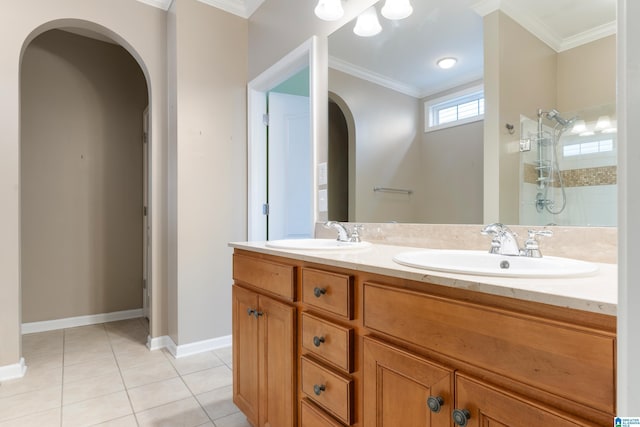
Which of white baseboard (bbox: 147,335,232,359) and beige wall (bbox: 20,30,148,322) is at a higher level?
beige wall (bbox: 20,30,148,322)

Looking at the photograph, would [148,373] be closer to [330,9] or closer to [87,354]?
[87,354]

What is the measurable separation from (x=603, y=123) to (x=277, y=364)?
1310 millimetres

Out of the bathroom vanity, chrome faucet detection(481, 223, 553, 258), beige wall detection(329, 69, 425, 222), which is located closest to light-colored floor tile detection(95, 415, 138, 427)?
the bathroom vanity

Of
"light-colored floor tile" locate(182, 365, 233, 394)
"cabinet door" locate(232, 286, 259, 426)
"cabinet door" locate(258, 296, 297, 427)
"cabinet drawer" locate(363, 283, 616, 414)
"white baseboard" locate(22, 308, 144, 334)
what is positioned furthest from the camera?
"white baseboard" locate(22, 308, 144, 334)

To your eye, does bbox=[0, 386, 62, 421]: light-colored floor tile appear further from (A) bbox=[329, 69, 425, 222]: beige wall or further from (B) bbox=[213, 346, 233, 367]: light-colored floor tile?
(A) bbox=[329, 69, 425, 222]: beige wall

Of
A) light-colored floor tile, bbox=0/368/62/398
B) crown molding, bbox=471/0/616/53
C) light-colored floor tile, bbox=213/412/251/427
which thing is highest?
crown molding, bbox=471/0/616/53

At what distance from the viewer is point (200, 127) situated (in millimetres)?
2469

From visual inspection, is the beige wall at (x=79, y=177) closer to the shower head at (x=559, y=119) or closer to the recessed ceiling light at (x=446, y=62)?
the recessed ceiling light at (x=446, y=62)

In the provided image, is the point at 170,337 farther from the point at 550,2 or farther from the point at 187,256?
the point at 550,2

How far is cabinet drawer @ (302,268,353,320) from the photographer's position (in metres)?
0.97

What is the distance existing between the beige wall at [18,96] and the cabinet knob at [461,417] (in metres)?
2.35

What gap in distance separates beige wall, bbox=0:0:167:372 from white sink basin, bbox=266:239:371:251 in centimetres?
137

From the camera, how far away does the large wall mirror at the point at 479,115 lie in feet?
3.32

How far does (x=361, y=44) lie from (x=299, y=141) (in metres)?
1.12
